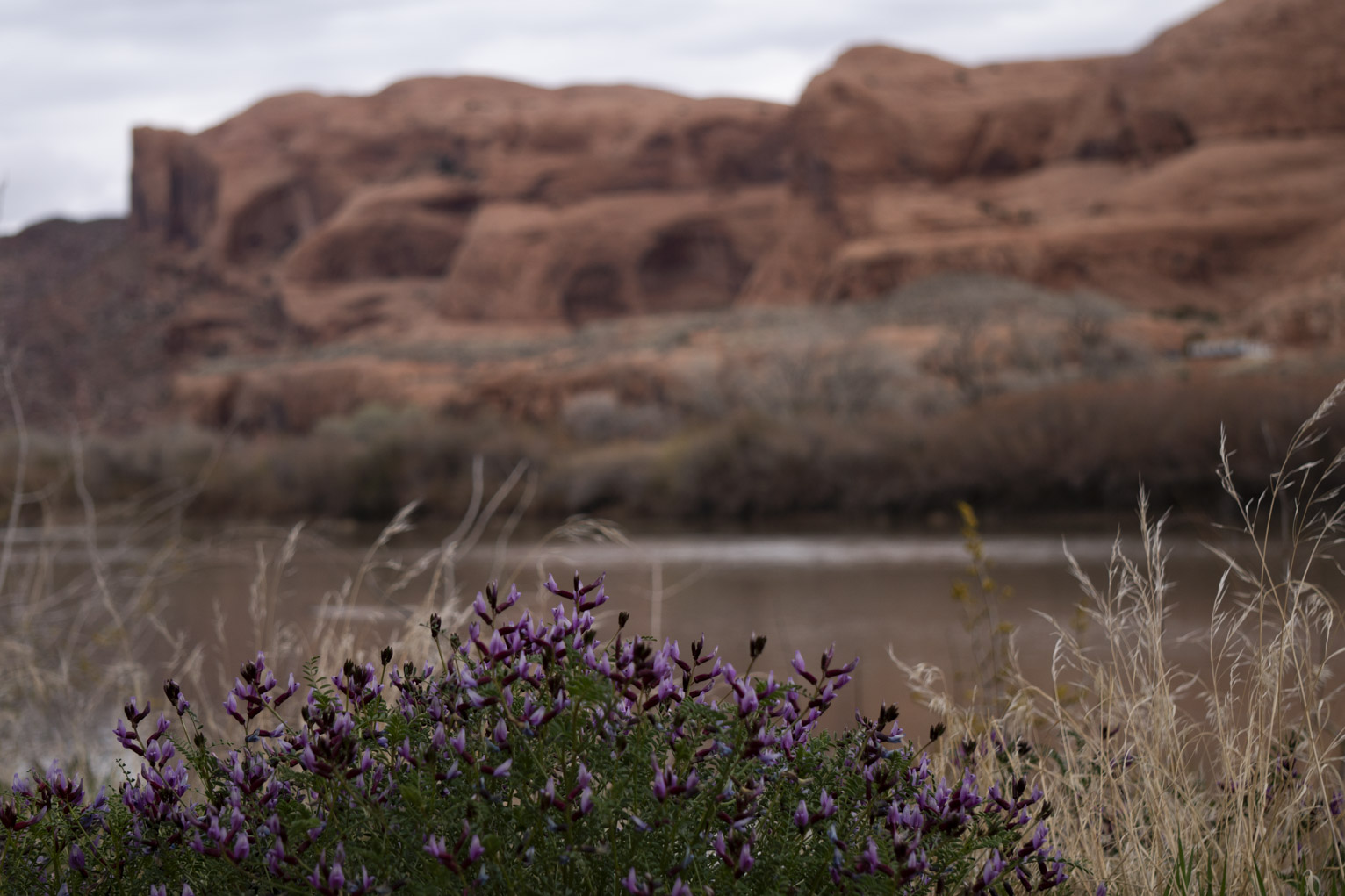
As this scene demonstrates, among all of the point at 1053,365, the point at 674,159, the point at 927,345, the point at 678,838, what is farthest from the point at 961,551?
the point at 674,159

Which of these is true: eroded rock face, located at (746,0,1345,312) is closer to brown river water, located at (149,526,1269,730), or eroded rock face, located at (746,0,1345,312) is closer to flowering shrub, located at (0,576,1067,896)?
brown river water, located at (149,526,1269,730)

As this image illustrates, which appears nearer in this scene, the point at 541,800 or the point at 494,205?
the point at 541,800

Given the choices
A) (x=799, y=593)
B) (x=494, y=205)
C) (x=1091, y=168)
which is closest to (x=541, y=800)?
(x=799, y=593)

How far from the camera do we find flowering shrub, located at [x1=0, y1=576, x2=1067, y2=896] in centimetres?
163

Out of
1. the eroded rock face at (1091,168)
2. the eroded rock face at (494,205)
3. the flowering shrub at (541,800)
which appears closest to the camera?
the flowering shrub at (541,800)

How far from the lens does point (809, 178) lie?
5897 cm

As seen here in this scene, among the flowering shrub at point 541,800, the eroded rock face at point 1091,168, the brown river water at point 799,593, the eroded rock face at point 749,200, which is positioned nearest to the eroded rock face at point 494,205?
the eroded rock face at point 749,200

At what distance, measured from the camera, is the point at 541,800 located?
5.04 ft

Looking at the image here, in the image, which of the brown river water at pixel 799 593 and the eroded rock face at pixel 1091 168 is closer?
the brown river water at pixel 799 593

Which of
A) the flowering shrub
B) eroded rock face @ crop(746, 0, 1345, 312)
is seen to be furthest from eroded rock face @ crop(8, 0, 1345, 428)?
the flowering shrub

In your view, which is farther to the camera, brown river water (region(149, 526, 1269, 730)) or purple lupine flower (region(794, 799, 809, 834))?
brown river water (region(149, 526, 1269, 730))

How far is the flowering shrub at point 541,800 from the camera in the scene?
1.63 m

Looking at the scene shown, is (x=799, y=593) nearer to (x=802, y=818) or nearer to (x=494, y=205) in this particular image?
(x=802, y=818)

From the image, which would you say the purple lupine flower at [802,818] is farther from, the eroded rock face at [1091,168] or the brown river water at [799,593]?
the eroded rock face at [1091,168]
